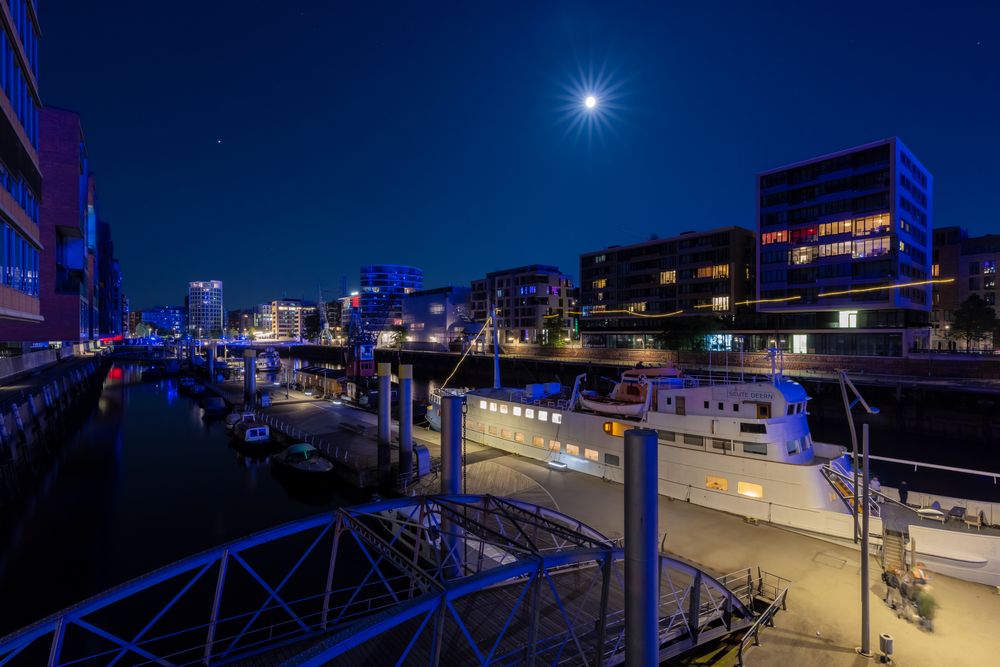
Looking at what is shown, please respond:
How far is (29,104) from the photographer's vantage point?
89.4 ft

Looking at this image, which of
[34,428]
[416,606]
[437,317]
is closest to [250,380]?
[34,428]

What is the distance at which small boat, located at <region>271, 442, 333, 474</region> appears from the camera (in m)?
30.5

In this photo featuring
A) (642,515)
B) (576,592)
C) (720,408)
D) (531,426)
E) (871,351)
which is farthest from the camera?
(871,351)

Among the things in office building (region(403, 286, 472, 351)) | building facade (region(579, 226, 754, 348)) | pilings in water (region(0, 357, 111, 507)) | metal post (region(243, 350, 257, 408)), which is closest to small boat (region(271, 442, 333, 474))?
pilings in water (region(0, 357, 111, 507))

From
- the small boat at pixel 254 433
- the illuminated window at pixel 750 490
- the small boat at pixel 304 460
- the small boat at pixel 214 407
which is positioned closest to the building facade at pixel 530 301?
the small boat at pixel 214 407

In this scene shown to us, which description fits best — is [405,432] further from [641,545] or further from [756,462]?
[641,545]

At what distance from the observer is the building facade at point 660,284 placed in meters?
84.6

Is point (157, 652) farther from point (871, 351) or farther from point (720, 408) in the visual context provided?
point (871, 351)

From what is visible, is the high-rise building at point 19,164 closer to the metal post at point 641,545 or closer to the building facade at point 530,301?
the metal post at point 641,545

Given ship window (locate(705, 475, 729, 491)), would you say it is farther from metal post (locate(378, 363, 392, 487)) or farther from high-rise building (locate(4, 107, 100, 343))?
high-rise building (locate(4, 107, 100, 343))

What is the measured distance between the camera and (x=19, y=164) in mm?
25703

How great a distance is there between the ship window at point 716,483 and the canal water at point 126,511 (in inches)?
744

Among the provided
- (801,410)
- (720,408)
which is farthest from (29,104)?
(801,410)

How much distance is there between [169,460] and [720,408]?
40308mm
